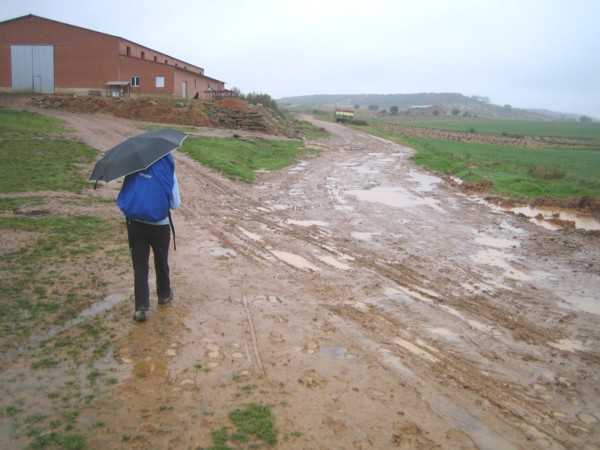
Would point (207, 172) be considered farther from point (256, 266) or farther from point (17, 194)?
point (256, 266)

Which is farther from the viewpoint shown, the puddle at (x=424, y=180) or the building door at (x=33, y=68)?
the building door at (x=33, y=68)

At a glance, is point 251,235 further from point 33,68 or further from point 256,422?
point 33,68

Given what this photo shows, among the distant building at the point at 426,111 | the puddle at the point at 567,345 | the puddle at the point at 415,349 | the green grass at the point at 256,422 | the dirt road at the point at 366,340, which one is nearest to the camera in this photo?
the green grass at the point at 256,422

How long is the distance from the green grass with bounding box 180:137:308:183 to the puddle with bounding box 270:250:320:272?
737 centimetres

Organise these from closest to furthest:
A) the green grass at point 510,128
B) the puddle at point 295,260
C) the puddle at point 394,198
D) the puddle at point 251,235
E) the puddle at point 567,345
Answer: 1. the puddle at point 567,345
2. the puddle at point 295,260
3. the puddle at point 251,235
4. the puddle at point 394,198
5. the green grass at point 510,128

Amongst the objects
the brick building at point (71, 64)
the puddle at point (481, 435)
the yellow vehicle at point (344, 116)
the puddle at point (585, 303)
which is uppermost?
the brick building at point (71, 64)

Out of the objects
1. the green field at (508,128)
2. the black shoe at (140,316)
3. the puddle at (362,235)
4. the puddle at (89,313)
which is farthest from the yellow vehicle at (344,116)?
Answer: the black shoe at (140,316)

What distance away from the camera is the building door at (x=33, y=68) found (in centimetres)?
4147

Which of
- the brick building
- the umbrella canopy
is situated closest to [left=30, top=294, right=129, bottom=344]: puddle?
the umbrella canopy

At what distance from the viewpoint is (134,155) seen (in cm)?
484

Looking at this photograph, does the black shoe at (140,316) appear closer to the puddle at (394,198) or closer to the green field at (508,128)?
the puddle at (394,198)

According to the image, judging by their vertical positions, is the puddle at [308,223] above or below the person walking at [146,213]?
below

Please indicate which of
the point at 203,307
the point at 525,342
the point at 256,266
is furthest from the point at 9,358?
the point at 525,342

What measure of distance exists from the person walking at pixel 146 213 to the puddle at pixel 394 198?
8463 mm
